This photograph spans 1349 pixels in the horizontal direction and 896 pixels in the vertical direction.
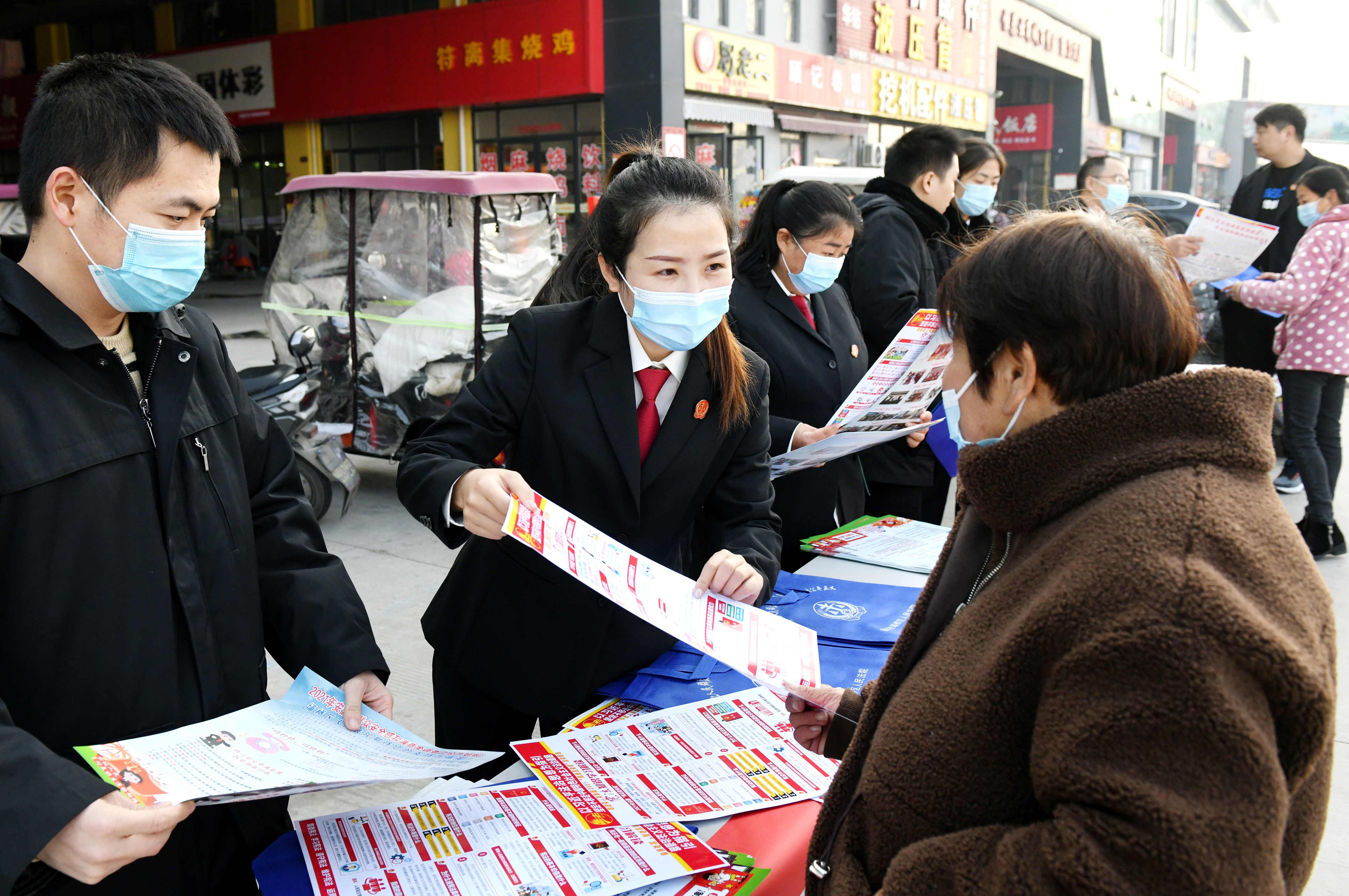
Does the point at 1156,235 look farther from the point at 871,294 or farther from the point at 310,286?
the point at 310,286

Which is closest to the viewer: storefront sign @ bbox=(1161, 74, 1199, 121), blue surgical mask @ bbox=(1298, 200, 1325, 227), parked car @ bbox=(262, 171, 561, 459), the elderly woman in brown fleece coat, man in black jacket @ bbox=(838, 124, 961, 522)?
the elderly woman in brown fleece coat

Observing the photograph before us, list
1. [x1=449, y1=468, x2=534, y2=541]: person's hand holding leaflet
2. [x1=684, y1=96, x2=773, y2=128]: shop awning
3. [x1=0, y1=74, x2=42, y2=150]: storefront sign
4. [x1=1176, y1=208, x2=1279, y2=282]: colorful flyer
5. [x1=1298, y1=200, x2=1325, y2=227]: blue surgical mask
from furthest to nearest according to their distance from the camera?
[x1=0, y1=74, x2=42, y2=150]: storefront sign → [x1=684, y1=96, x2=773, y2=128]: shop awning → [x1=1298, y1=200, x2=1325, y2=227]: blue surgical mask → [x1=1176, y1=208, x2=1279, y2=282]: colorful flyer → [x1=449, y1=468, x2=534, y2=541]: person's hand holding leaflet

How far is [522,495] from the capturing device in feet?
4.49

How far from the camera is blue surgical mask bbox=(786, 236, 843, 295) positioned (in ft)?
8.66

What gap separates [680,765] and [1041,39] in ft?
81.4

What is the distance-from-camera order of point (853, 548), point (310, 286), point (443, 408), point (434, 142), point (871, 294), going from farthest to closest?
point (434, 142) → point (310, 286) → point (443, 408) → point (871, 294) → point (853, 548)

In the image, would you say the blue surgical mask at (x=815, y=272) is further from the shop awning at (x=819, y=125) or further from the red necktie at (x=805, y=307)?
the shop awning at (x=819, y=125)

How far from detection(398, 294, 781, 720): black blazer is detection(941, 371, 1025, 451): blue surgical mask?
553 mm

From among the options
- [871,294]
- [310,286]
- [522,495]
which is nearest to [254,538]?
Answer: [522,495]

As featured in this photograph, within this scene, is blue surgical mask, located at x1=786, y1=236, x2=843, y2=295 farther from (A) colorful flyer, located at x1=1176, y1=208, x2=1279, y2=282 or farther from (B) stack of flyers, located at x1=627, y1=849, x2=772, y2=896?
(A) colorful flyer, located at x1=1176, y1=208, x2=1279, y2=282

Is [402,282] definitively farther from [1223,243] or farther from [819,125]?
[819,125]

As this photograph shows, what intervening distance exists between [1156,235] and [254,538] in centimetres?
128

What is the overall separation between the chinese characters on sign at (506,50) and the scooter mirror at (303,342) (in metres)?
8.10

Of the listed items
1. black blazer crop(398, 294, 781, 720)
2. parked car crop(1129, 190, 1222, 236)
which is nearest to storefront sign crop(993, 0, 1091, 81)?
parked car crop(1129, 190, 1222, 236)
